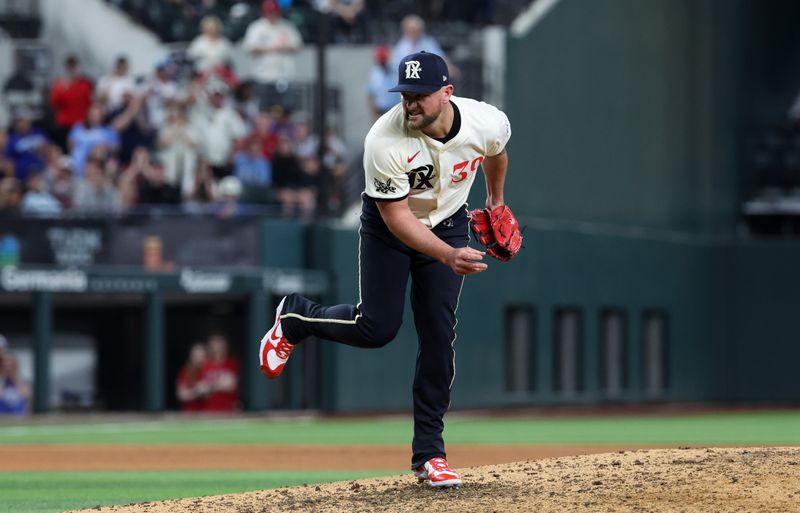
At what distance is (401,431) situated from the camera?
17625 millimetres

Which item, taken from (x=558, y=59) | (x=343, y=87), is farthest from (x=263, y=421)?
(x=558, y=59)

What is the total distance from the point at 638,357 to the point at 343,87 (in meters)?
8.76

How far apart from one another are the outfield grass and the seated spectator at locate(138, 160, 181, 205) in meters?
2.85

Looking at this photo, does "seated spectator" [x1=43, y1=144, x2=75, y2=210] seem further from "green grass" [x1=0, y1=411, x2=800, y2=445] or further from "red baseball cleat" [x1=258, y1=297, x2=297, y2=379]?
"red baseball cleat" [x1=258, y1=297, x2=297, y2=379]

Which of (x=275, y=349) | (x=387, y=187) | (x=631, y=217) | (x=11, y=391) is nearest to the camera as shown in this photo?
(x=387, y=187)

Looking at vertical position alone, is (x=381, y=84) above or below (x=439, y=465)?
above

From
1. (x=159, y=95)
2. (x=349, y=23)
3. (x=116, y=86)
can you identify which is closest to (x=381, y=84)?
(x=349, y=23)

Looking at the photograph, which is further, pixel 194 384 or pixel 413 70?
pixel 194 384

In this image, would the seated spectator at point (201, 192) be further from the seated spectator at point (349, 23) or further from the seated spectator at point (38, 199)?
the seated spectator at point (349, 23)

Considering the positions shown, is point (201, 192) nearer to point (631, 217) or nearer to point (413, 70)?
point (631, 217)

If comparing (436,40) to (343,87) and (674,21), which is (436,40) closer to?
(343,87)

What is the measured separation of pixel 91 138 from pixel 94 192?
0.67 meters

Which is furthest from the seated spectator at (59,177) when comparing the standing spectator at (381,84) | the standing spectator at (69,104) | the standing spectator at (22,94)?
the standing spectator at (381,84)

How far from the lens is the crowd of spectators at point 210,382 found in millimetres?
20117
